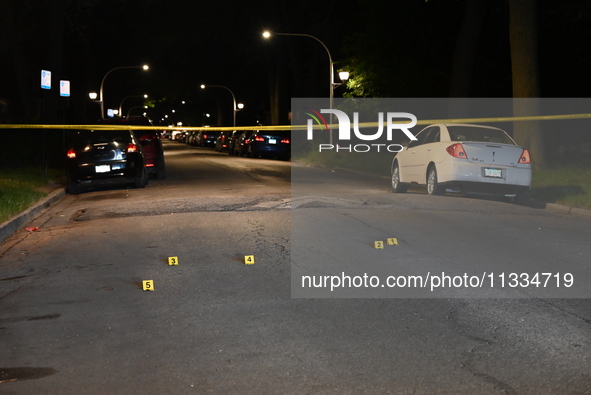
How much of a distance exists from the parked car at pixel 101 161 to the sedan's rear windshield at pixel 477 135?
25.3 ft

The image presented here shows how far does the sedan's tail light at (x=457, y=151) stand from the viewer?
52.5 ft

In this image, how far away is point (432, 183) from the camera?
55.7 ft

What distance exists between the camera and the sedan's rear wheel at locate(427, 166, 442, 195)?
16.7 metres

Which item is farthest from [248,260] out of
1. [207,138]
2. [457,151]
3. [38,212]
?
[207,138]

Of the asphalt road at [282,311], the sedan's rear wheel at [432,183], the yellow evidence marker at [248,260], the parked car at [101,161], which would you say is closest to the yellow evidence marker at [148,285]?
the asphalt road at [282,311]

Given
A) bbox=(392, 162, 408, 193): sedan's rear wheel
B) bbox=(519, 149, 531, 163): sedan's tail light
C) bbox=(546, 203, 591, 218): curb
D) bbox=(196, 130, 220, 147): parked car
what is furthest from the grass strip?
bbox=(196, 130, 220, 147): parked car

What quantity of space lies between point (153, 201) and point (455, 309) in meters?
10.3

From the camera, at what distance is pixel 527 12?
2158cm

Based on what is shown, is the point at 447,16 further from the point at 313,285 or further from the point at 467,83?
the point at 313,285

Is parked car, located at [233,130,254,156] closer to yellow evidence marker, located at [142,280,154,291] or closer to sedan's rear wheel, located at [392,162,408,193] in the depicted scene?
sedan's rear wheel, located at [392,162,408,193]

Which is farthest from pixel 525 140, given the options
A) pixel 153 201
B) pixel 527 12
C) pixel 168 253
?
pixel 168 253

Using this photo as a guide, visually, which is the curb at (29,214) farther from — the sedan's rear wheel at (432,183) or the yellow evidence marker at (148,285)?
the sedan's rear wheel at (432,183)

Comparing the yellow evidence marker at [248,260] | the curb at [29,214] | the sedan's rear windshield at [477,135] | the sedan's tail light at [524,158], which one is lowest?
the curb at [29,214]

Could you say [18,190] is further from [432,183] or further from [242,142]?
[242,142]
